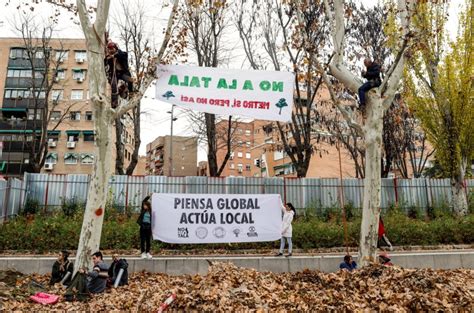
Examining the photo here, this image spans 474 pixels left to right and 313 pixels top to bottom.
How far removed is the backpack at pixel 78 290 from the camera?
7.48 meters

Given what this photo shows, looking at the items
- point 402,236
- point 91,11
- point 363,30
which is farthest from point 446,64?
point 91,11

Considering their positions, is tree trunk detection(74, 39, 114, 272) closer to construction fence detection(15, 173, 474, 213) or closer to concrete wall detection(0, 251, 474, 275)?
concrete wall detection(0, 251, 474, 275)

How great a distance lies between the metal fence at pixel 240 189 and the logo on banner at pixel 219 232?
5.88 m

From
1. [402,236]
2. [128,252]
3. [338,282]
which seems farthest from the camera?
[402,236]

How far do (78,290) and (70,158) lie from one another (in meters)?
42.8

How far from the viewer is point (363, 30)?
21.0 meters

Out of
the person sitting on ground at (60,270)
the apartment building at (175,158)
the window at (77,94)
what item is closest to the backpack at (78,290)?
the person sitting on ground at (60,270)

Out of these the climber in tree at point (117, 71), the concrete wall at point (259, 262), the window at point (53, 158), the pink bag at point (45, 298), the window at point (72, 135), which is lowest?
the pink bag at point (45, 298)

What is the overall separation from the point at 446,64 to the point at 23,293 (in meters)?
18.9

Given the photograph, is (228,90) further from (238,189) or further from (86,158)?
(86,158)

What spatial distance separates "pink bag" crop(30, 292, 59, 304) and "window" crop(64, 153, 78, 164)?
42455 millimetres

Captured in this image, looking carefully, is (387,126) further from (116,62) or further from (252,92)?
(116,62)

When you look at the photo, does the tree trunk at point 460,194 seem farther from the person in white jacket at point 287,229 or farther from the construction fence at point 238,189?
the person in white jacket at point 287,229

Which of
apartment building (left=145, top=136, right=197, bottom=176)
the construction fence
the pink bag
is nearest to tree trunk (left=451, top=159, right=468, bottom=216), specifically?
the construction fence
